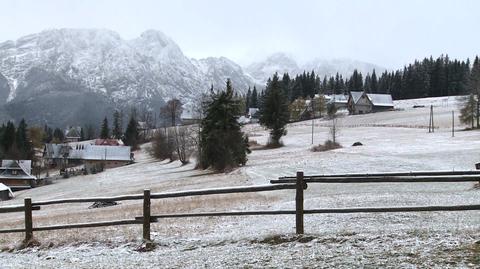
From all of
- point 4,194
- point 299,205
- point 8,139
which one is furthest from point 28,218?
point 8,139

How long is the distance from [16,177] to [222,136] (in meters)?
54.8

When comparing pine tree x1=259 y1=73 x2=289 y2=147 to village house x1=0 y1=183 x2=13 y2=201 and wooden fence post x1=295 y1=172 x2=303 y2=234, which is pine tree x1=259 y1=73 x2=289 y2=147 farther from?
wooden fence post x1=295 y1=172 x2=303 y2=234

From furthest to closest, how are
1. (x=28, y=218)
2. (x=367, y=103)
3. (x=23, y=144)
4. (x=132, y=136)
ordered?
(x=367, y=103), (x=132, y=136), (x=23, y=144), (x=28, y=218)

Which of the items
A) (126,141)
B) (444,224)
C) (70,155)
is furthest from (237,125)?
(126,141)

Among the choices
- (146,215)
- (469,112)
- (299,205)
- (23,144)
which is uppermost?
(469,112)

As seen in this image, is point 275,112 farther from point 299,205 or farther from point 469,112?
point 299,205

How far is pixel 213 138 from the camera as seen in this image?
62.3 m

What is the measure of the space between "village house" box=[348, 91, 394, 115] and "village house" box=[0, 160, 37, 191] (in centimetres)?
10929

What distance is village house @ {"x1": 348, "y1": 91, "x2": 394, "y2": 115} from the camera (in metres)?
177

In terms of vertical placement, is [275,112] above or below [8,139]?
above

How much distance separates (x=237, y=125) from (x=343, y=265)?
5361 centimetres

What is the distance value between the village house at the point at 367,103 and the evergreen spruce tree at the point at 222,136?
11868 centimetres

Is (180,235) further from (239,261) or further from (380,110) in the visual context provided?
(380,110)

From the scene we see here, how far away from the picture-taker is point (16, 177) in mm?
98812
